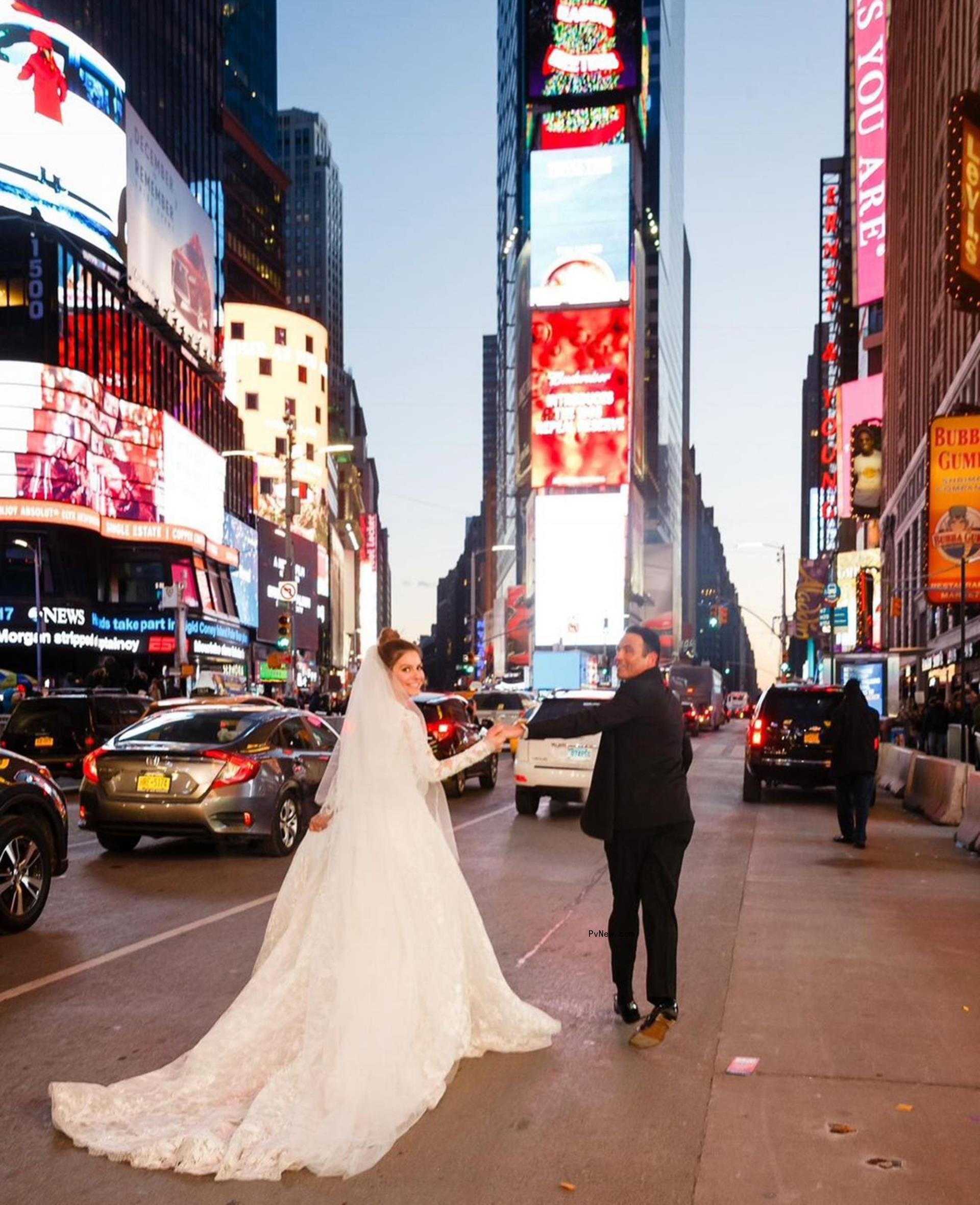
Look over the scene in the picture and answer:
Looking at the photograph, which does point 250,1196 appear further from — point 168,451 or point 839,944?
point 168,451

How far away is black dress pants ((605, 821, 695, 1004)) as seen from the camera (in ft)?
20.6

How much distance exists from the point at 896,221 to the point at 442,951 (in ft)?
237

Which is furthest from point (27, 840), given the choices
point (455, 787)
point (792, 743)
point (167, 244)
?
point (167, 244)

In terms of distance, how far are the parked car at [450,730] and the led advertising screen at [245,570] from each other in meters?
60.7

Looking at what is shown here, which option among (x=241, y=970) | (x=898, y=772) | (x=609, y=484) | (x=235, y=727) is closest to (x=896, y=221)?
(x=609, y=484)

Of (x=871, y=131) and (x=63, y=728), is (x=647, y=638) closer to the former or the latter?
(x=63, y=728)

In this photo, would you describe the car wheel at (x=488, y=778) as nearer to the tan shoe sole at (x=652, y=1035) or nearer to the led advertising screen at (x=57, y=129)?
the tan shoe sole at (x=652, y=1035)

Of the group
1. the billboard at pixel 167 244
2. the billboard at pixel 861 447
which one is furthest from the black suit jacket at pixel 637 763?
the billboard at pixel 861 447

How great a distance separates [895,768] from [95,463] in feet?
158

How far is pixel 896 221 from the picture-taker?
70.4 m

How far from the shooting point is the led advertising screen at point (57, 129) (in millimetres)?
59688

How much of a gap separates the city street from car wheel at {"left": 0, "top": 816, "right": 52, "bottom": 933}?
199mm

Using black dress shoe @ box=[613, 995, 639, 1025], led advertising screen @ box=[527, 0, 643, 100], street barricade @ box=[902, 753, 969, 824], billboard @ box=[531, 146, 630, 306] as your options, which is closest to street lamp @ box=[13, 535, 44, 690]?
street barricade @ box=[902, 753, 969, 824]

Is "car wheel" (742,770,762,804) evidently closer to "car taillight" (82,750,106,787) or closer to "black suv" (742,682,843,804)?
"black suv" (742,682,843,804)
